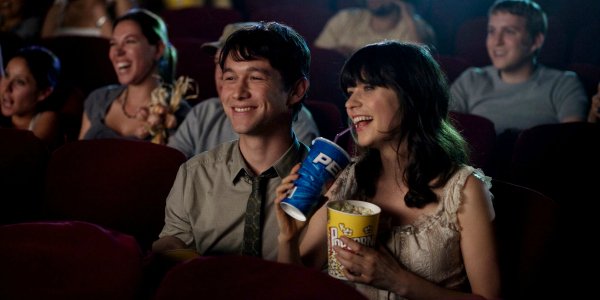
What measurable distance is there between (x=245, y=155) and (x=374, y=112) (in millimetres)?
442

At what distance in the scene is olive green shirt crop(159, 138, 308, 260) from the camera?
1.65 m

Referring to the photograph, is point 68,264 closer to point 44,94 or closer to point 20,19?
point 44,94

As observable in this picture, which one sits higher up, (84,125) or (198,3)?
(198,3)

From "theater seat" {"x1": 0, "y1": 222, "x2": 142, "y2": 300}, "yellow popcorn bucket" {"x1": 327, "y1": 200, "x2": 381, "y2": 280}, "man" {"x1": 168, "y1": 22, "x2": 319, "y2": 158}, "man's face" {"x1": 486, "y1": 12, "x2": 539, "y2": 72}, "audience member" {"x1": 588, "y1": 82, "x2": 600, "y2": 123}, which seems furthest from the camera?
"man's face" {"x1": 486, "y1": 12, "x2": 539, "y2": 72}

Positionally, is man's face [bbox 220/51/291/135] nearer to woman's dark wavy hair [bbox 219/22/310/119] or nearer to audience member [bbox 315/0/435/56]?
woman's dark wavy hair [bbox 219/22/310/119]

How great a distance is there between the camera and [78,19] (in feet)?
14.4

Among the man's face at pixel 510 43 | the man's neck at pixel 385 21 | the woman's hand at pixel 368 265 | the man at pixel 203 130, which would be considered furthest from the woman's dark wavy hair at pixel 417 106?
the man's neck at pixel 385 21

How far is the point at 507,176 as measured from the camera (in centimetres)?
246

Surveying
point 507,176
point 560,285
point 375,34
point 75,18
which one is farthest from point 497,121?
point 75,18

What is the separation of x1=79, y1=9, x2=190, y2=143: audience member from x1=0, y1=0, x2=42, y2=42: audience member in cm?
168

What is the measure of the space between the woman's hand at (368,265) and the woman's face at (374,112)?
9.8 inches

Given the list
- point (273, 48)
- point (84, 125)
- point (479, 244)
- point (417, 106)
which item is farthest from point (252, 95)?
point (84, 125)

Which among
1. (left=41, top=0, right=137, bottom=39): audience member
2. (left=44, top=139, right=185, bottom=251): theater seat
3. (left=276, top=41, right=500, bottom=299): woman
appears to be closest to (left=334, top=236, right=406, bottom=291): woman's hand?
(left=276, top=41, right=500, bottom=299): woman

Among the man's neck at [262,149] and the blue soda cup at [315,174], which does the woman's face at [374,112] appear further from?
the man's neck at [262,149]
